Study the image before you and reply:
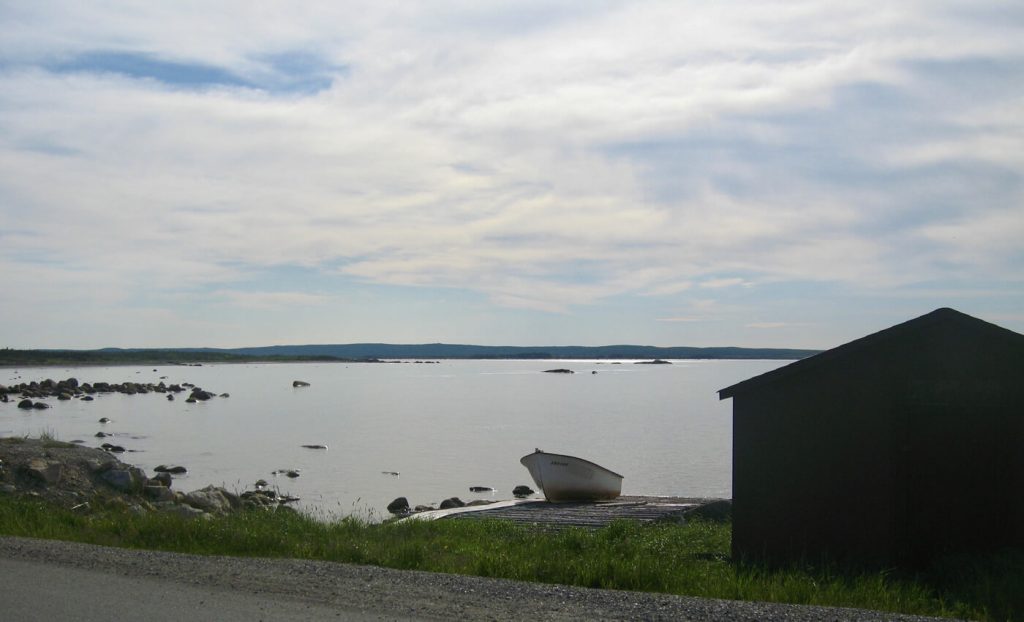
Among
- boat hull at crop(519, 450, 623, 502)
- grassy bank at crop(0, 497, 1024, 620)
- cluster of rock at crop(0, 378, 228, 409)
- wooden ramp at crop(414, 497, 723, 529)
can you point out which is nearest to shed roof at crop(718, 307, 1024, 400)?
grassy bank at crop(0, 497, 1024, 620)

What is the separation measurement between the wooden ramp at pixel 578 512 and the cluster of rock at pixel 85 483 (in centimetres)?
504

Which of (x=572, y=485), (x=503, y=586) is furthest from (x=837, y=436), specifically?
(x=572, y=485)

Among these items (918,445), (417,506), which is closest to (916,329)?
(918,445)

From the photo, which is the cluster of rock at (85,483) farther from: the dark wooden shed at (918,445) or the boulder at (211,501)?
the dark wooden shed at (918,445)

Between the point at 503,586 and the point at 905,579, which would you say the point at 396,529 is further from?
the point at 905,579

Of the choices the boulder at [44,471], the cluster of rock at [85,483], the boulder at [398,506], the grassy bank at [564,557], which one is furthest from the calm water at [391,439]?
the grassy bank at [564,557]

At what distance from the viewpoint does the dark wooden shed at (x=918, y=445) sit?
13031 mm

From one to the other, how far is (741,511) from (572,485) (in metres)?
12.3

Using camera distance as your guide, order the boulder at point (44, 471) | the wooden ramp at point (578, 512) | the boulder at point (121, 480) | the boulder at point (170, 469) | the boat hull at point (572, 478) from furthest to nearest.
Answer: the boulder at point (170, 469) < the boat hull at point (572, 478) < the boulder at point (121, 480) < the boulder at point (44, 471) < the wooden ramp at point (578, 512)

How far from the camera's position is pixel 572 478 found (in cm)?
2609

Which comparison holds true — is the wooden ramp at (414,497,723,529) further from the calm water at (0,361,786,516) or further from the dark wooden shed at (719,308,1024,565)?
the dark wooden shed at (719,308,1024,565)

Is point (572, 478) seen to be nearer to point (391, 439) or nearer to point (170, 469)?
point (170, 469)

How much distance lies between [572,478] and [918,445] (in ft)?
45.3

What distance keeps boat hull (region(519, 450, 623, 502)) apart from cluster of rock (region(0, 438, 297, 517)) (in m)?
7.54
